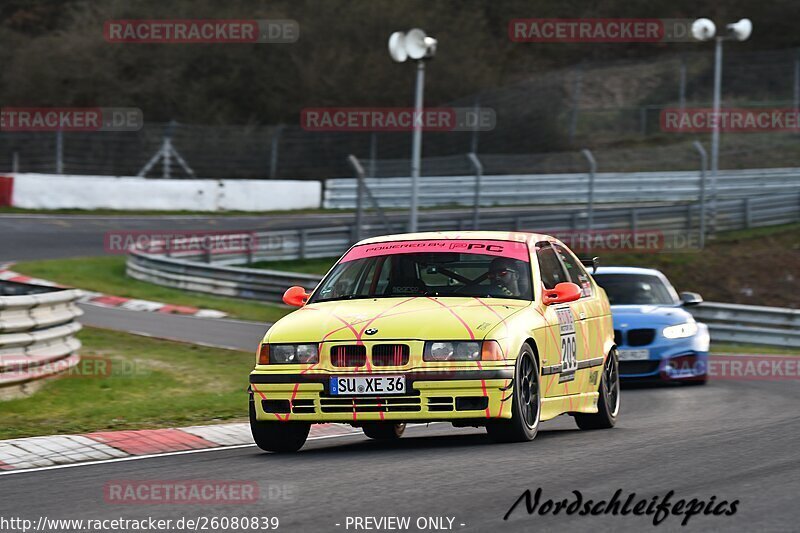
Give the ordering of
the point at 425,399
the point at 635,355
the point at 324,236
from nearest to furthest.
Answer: the point at 425,399 → the point at 635,355 → the point at 324,236

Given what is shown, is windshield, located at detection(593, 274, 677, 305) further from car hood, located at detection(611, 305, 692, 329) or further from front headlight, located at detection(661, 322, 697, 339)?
front headlight, located at detection(661, 322, 697, 339)

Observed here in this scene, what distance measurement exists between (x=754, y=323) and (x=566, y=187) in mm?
18875

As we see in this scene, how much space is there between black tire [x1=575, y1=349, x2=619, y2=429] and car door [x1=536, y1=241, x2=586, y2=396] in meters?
0.54

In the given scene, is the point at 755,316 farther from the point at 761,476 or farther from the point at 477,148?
the point at 477,148

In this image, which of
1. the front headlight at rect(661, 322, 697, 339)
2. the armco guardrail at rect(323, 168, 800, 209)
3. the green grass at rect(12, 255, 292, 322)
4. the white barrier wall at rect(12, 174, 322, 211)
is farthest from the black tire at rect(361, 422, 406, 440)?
the armco guardrail at rect(323, 168, 800, 209)

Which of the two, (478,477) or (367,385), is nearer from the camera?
(478,477)

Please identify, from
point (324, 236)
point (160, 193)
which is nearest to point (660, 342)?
point (324, 236)

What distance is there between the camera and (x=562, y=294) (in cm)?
957

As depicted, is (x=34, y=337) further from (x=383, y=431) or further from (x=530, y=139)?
(x=530, y=139)

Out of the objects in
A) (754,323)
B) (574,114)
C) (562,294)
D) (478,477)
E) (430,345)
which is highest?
(574,114)

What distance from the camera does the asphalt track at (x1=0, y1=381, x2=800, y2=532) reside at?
6207mm

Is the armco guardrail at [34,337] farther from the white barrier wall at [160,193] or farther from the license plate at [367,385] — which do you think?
the white barrier wall at [160,193]

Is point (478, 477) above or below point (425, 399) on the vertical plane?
below

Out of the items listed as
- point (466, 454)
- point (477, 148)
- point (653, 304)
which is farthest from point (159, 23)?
point (466, 454)
